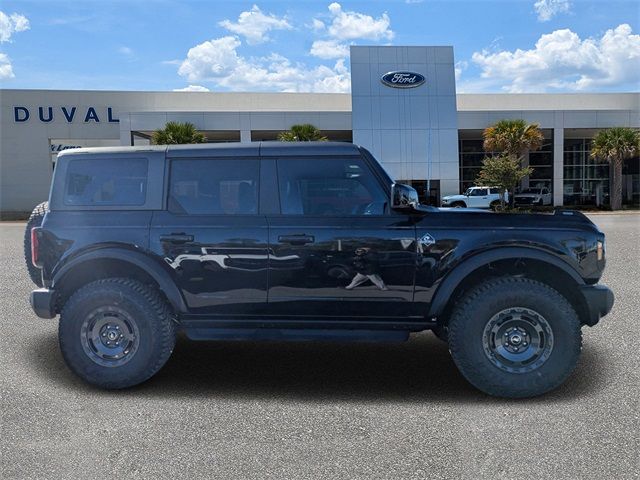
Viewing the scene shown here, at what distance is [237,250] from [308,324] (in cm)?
83

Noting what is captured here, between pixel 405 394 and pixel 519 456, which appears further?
pixel 405 394

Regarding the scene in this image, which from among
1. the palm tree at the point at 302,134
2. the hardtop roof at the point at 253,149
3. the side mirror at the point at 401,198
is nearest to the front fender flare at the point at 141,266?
the hardtop roof at the point at 253,149

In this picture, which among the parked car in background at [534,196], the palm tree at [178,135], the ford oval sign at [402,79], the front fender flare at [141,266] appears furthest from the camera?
the parked car in background at [534,196]

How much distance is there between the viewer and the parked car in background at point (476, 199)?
30.4 meters

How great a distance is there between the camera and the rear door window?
426 cm

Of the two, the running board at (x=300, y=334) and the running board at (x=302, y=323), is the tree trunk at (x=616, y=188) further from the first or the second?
the running board at (x=300, y=334)

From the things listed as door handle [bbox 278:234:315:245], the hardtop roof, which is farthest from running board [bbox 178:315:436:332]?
the hardtop roof

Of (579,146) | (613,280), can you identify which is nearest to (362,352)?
(613,280)

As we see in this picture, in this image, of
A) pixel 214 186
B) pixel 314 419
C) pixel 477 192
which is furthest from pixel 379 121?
pixel 314 419

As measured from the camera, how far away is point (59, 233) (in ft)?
14.1

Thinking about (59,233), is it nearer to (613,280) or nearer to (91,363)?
(91,363)

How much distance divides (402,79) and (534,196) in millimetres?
12813

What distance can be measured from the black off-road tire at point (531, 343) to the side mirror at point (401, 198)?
0.88m

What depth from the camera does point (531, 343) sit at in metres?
3.96
